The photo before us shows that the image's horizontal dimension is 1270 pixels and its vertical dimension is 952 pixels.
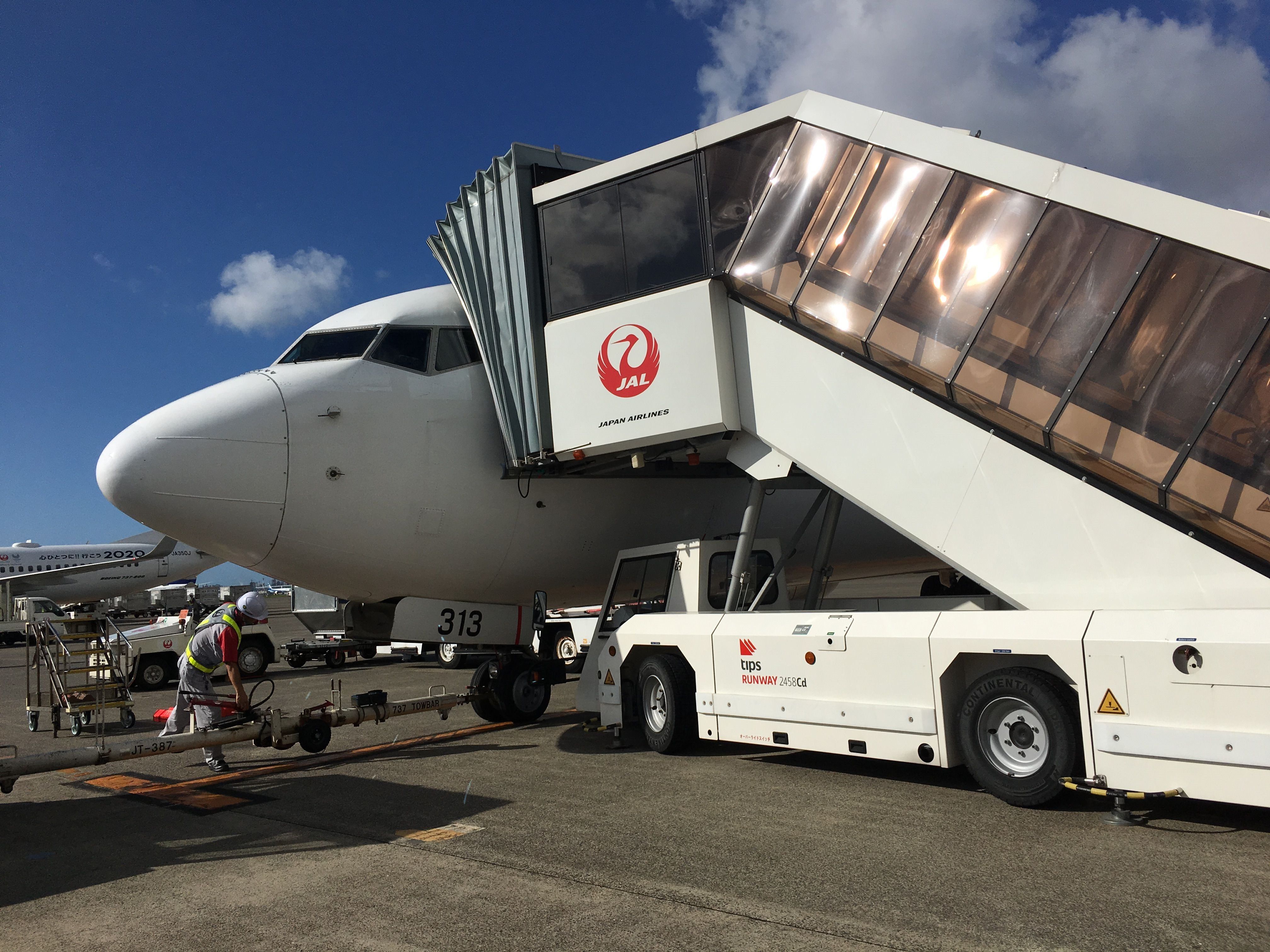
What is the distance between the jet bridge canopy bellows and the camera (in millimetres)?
9008

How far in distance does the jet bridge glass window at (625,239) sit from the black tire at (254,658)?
543 inches

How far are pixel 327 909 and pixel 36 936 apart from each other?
1.28 meters

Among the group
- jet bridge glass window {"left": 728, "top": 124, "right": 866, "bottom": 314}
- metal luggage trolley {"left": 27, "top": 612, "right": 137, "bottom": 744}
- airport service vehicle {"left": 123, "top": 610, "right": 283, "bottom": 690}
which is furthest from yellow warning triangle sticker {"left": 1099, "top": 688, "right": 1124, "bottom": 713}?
airport service vehicle {"left": 123, "top": 610, "right": 283, "bottom": 690}

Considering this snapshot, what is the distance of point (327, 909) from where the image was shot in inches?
171

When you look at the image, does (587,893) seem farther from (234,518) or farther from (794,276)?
(234,518)

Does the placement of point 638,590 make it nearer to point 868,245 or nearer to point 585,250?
point 585,250

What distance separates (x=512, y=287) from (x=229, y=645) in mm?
4381

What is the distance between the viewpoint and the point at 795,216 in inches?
296

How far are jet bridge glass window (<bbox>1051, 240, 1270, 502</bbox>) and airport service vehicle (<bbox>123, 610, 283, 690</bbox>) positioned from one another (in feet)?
54.4

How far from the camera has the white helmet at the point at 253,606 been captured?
8680mm

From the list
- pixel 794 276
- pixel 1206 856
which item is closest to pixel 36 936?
pixel 1206 856

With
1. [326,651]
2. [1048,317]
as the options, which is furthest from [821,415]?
[326,651]

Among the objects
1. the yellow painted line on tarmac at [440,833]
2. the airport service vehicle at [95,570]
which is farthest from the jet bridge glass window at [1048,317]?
the airport service vehicle at [95,570]

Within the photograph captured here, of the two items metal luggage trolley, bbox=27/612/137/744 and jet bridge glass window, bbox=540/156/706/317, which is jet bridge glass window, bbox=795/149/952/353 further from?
metal luggage trolley, bbox=27/612/137/744
